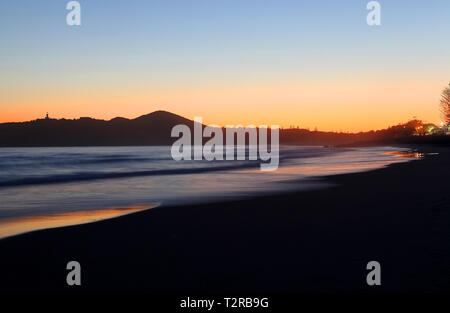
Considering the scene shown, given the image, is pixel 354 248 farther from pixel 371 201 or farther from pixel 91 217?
pixel 91 217

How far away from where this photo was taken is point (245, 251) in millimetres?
7297

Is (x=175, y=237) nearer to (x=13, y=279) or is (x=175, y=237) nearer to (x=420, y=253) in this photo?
(x=13, y=279)

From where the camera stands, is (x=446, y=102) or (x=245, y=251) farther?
(x=446, y=102)

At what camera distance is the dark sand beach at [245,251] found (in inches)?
227

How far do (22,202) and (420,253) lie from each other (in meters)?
13.3

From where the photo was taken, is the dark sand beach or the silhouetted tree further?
the silhouetted tree

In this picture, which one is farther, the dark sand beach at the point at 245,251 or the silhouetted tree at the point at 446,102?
the silhouetted tree at the point at 446,102

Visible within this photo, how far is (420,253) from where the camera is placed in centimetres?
686

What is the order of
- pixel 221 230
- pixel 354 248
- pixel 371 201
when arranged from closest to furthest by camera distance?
1. pixel 354 248
2. pixel 221 230
3. pixel 371 201

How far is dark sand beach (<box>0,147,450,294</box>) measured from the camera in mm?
5773

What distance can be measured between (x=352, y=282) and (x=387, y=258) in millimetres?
1260

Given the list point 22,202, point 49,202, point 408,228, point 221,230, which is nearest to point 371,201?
point 408,228
